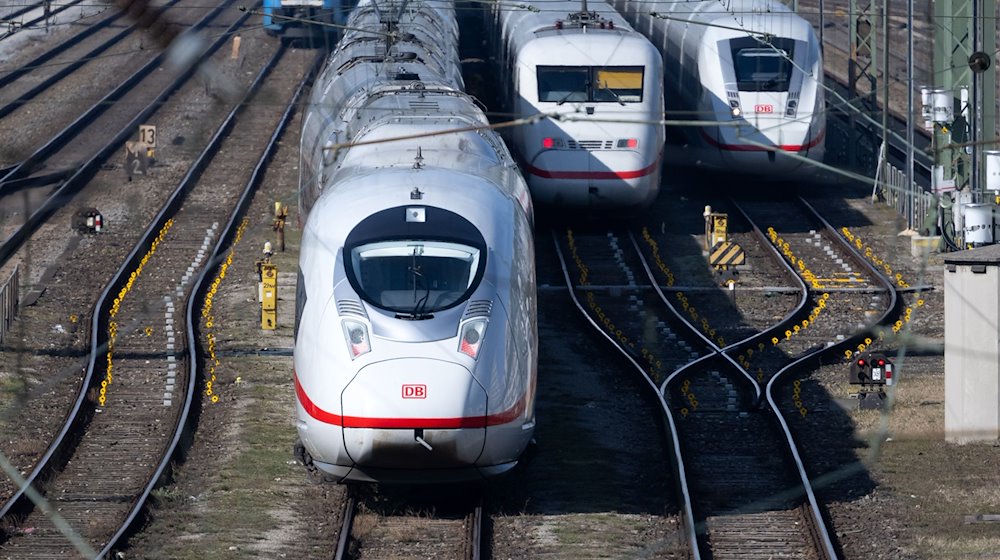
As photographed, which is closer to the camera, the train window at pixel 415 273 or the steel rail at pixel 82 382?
the train window at pixel 415 273

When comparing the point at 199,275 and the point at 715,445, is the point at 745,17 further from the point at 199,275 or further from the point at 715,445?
the point at 715,445

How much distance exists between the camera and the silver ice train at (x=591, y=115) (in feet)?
77.3

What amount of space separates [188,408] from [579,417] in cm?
391

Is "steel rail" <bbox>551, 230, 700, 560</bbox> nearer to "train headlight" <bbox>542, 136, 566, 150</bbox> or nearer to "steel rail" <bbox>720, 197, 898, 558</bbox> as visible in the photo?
"steel rail" <bbox>720, 197, 898, 558</bbox>

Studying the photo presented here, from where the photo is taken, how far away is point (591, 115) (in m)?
23.5

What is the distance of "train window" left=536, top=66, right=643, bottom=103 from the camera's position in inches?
938

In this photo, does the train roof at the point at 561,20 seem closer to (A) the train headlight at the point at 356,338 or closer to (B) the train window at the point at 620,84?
(B) the train window at the point at 620,84

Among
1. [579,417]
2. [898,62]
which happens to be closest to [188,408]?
[579,417]

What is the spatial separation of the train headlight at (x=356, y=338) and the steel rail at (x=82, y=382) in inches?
130

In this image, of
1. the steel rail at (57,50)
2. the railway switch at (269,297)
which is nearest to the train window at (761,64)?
the railway switch at (269,297)

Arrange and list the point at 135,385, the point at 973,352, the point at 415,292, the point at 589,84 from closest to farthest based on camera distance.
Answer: the point at 415,292 < the point at 973,352 < the point at 135,385 < the point at 589,84

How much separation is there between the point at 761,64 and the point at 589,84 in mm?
3452

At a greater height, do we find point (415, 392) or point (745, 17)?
point (745, 17)

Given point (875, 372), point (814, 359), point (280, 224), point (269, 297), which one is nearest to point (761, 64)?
point (280, 224)
